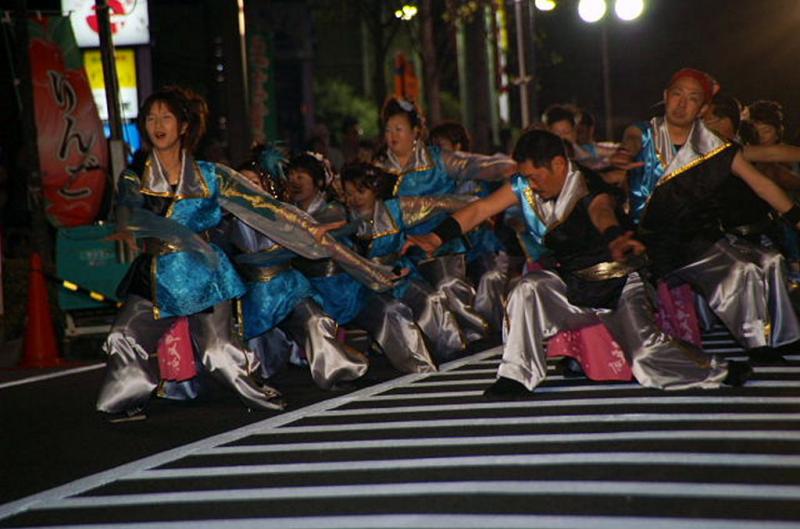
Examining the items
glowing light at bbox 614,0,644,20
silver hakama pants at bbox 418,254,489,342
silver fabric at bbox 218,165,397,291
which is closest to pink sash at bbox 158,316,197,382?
silver fabric at bbox 218,165,397,291

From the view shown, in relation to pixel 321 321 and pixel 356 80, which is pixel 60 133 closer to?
pixel 321 321

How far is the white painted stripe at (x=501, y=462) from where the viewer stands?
5039mm

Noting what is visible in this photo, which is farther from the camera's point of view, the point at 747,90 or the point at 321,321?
the point at 747,90

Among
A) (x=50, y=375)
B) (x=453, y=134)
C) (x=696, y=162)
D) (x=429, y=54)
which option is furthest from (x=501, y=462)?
(x=429, y=54)

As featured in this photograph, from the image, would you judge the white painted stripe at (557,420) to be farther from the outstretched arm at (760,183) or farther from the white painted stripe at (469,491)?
the outstretched arm at (760,183)

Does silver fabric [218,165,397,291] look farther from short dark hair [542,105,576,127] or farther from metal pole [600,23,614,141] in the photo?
metal pole [600,23,614,141]

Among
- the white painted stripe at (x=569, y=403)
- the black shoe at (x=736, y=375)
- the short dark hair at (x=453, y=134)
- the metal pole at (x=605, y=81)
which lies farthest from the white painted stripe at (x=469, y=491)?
the metal pole at (x=605, y=81)

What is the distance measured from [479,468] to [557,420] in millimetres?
1153

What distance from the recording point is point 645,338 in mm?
7055

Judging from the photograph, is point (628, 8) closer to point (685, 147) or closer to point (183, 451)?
point (685, 147)

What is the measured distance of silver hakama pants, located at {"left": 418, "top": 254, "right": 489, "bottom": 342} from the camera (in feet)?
34.2

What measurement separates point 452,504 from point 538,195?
310 centimetres

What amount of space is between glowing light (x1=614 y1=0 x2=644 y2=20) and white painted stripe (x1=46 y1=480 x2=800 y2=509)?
1501 cm

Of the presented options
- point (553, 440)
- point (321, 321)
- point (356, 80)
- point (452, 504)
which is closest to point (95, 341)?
point (321, 321)
